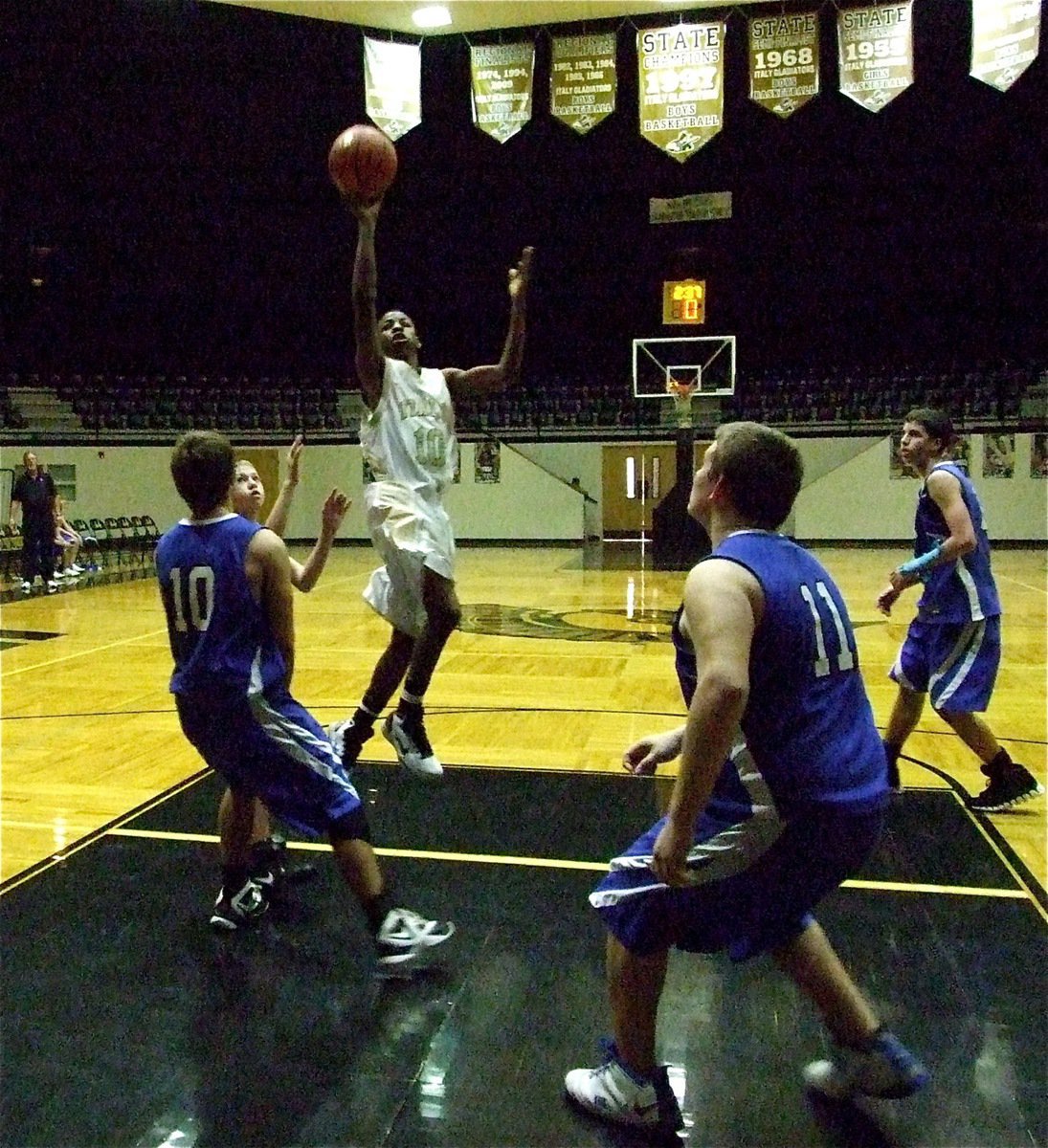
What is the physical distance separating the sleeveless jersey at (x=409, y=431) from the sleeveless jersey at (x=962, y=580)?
1879 mm

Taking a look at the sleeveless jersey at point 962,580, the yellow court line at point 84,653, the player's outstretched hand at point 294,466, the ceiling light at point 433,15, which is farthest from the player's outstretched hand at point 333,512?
the ceiling light at point 433,15

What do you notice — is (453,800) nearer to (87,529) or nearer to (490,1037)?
(490,1037)

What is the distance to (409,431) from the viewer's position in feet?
12.6

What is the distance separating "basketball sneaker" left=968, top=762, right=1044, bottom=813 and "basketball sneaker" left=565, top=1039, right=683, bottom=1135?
7.75 ft

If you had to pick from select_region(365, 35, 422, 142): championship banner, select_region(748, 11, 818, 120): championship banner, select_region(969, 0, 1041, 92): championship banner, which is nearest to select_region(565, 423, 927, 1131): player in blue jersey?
select_region(969, 0, 1041, 92): championship banner

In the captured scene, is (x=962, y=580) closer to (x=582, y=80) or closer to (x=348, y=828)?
(x=348, y=828)

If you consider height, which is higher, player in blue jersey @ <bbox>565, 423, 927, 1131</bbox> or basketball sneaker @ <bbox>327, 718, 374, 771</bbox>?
player in blue jersey @ <bbox>565, 423, 927, 1131</bbox>

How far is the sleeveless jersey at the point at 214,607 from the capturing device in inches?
98.0

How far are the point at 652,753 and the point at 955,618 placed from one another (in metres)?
2.23

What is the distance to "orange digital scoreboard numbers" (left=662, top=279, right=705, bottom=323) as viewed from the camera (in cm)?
1878

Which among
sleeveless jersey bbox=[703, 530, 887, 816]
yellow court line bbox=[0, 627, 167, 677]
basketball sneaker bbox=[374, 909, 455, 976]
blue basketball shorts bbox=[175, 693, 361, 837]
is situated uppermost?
sleeveless jersey bbox=[703, 530, 887, 816]

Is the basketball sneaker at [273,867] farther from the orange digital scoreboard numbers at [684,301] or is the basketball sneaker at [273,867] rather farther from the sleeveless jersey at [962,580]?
the orange digital scoreboard numbers at [684,301]

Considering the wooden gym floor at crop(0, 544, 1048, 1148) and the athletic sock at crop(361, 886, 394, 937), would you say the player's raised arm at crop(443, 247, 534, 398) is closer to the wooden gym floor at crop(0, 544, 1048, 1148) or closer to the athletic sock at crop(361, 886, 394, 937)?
the wooden gym floor at crop(0, 544, 1048, 1148)

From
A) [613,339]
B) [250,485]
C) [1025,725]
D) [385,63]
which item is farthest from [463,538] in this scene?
[250,485]
